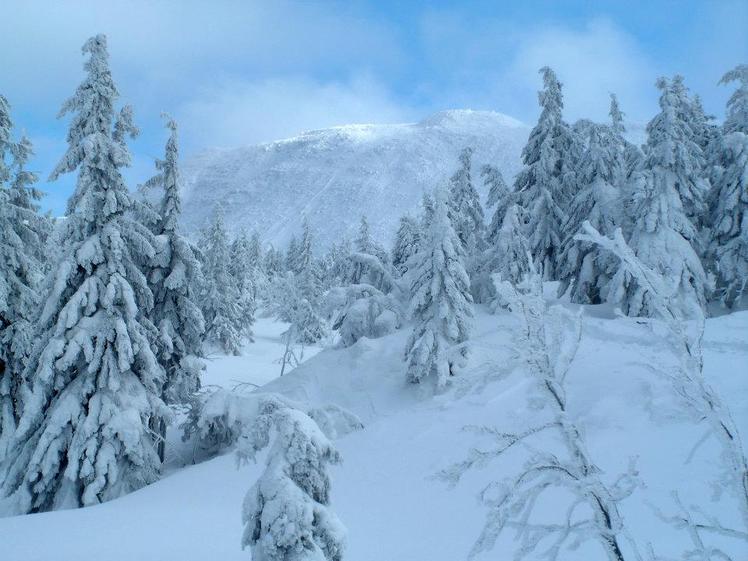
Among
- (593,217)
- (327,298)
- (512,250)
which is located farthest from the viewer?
(327,298)

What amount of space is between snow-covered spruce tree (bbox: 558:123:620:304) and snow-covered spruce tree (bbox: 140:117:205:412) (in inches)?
665

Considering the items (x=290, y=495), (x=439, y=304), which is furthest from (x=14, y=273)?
(x=290, y=495)

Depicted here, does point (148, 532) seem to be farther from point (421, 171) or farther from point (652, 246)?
point (421, 171)

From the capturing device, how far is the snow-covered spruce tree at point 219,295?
140 feet

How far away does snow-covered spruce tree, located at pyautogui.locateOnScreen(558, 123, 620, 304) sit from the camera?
2353 cm

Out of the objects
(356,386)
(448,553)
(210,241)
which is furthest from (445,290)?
(210,241)

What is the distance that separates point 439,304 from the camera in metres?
19.1

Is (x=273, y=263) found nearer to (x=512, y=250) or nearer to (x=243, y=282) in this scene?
(x=243, y=282)

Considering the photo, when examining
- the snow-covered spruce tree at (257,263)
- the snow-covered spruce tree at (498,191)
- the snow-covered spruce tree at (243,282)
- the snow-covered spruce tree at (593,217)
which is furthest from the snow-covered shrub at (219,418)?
the snow-covered spruce tree at (257,263)

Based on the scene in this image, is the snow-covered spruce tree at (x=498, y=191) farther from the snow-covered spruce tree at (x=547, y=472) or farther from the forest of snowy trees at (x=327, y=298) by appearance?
the snow-covered spruce tree at (x=547, y=472)

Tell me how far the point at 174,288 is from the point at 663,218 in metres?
19.5

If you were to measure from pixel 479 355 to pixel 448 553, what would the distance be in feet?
35.8

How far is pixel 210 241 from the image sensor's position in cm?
4441

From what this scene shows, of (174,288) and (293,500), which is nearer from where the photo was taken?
(293,500)
